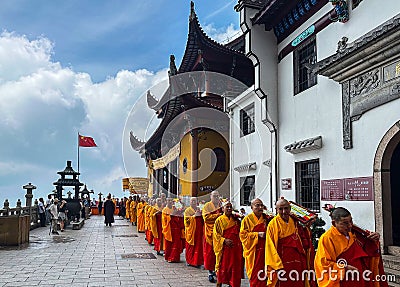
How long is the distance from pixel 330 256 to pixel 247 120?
32.8 ft

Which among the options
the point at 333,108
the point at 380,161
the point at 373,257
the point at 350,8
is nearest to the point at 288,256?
the point at 373,257

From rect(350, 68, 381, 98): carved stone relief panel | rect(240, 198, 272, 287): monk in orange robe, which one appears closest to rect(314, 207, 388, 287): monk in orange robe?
rect(240, 198, 272, 287): monk in orange robe

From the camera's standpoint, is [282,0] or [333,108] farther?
[282,0]

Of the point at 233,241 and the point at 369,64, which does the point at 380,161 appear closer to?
the point at 369,64

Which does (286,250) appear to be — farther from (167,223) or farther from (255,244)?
(167,223)

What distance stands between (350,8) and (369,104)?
2.12 metres

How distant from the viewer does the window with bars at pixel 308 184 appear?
995 centimetres

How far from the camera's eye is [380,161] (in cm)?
750

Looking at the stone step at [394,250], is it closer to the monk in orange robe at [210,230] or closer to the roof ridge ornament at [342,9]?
the monk in orange robe at [210,230]

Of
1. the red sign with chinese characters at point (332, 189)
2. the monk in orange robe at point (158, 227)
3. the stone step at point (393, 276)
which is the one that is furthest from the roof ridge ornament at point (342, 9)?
the monk in orange robe at point (158, 227)

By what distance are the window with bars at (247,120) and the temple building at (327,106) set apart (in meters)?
0.08

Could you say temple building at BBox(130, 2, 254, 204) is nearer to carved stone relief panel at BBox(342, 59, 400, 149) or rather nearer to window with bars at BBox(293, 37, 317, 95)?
window with bars at BBox(293, 37, 317, 95)

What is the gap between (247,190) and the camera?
14.3 meters

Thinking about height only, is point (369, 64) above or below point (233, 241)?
above
